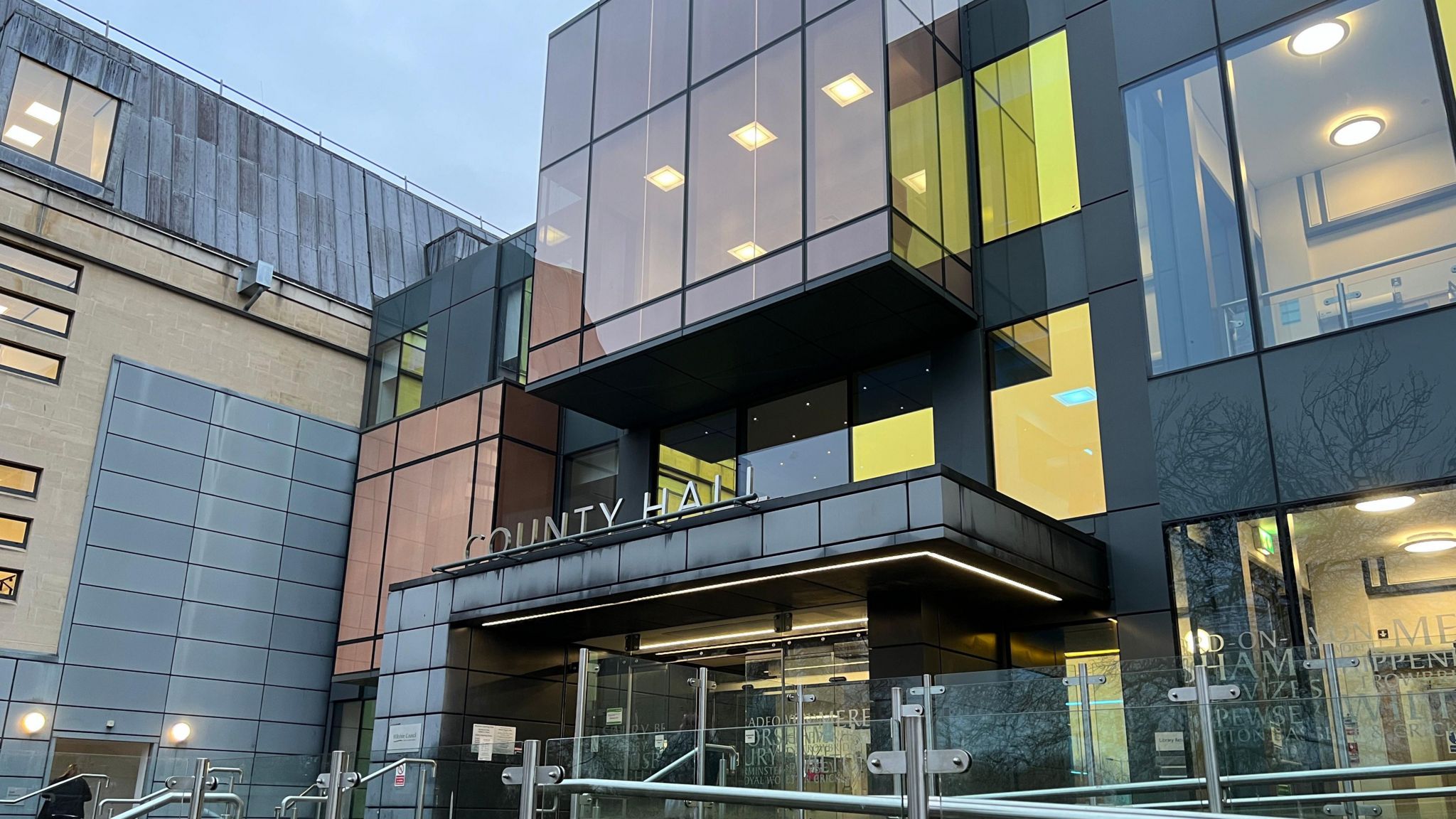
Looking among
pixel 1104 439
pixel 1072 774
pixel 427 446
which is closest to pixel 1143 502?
pixel 1104 439

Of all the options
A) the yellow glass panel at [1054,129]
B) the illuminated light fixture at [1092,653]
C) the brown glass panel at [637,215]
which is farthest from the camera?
the brown glass panel at [637,215]

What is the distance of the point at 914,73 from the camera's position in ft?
54.2

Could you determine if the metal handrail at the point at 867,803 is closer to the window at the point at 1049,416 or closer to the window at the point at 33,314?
the window at the point at 1049,416

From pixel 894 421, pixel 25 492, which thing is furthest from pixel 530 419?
pixel 25 492

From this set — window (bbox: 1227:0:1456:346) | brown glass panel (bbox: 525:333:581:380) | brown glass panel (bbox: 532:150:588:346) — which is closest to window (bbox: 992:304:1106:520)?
window (bbox: 1227:0:1456:346)

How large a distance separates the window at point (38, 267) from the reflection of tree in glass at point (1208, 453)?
21518 mm

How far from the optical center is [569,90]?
818 inches

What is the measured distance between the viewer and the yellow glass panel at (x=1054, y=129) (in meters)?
16.6

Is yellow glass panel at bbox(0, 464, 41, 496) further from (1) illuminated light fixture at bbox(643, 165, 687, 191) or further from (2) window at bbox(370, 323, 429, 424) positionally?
(1) illuminated light fixture at bbox(643, 165, 687, 191)

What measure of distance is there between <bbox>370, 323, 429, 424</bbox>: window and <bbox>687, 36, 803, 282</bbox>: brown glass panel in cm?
1112

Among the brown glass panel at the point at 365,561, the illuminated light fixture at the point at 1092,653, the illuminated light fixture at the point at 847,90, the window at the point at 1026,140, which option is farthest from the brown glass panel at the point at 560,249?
the illuminated light fixture at the point at 1092,653

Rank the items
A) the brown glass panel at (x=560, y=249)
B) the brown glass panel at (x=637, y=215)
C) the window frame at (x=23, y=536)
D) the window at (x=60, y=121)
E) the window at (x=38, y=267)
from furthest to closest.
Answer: the window at (x=60, y=121)
the window at (x=38, y=267)
the window frame at (x=23, y=536)
the brown glass panel at (x=560, y=249)
the brown glass panel at (x=637, y=215)

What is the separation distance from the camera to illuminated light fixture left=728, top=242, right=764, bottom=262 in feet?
54.7

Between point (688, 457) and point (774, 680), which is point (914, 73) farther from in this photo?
point (774, 680)
